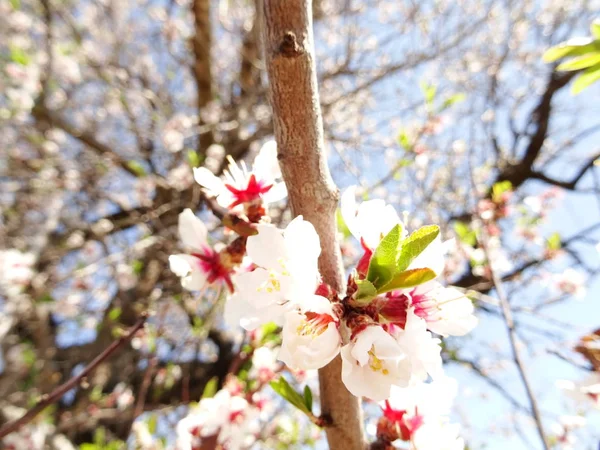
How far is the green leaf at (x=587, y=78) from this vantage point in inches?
32.4

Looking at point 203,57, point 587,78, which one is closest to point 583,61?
point 587,78

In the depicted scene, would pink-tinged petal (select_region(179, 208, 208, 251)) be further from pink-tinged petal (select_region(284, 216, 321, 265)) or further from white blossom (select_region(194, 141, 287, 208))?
pink-tinged petal (select_region(284, 216, 321, 265))

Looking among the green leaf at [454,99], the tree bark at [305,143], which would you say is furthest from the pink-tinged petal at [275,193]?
the green leaf at [454,99]

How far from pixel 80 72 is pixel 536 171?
522 centimetres

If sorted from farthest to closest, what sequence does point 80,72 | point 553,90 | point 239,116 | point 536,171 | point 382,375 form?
1. point 80,72
2. point 536,171
3. point 553,90
4. point 239,116
5. point 382,375

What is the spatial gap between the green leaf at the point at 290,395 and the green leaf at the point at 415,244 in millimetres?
316

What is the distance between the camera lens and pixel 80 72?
16.9 feet

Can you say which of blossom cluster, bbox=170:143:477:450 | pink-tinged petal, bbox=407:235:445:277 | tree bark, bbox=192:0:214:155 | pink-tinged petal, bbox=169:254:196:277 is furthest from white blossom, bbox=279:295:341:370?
tree bark, bbox=192:0:214:155

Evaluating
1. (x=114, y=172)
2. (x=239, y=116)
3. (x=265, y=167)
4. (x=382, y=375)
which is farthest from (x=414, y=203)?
(x=114, y=172)

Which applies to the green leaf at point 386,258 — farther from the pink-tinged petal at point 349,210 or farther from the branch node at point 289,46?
the branch node at point 289,46

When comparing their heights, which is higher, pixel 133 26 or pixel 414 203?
pixel 133 26

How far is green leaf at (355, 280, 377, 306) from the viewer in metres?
0.49

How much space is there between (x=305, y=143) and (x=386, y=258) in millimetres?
193

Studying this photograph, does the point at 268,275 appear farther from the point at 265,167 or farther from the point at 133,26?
the point at 133,26
